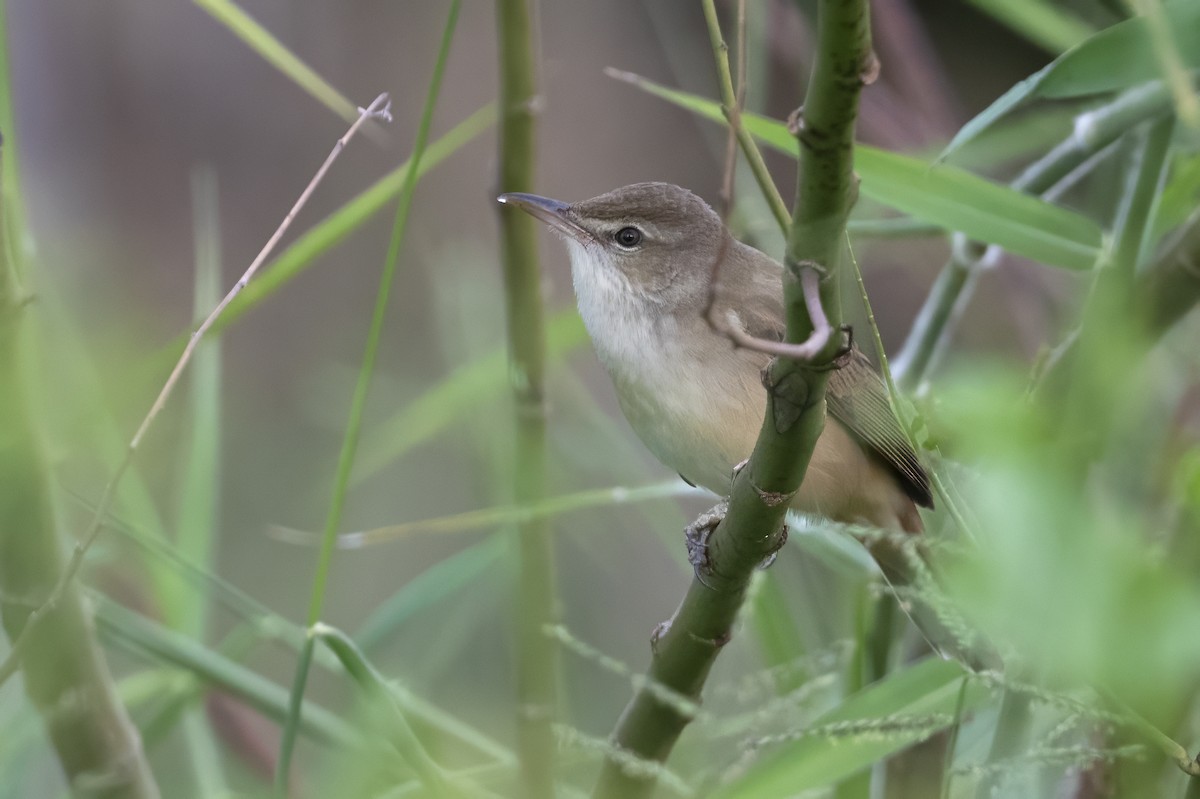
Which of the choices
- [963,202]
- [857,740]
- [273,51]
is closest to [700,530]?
[857,740]

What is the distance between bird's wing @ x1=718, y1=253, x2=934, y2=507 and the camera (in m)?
2.11

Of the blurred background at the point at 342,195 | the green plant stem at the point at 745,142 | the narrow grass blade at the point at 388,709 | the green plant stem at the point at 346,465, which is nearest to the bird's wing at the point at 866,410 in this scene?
the green plant stem at the point at 346,465

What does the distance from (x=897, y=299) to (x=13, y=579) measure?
143 inches

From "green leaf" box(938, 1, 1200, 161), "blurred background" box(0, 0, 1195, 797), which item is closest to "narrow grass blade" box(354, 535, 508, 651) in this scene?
"green leaf" box(938, 1, 1200, 161)

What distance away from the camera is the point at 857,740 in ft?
4.95

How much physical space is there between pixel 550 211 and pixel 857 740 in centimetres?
109

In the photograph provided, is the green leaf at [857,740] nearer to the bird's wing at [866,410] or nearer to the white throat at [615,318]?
the bird's wing at [866,410]

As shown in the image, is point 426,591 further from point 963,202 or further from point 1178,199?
point 1178,199

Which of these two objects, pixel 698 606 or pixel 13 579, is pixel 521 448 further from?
pixel 13 579

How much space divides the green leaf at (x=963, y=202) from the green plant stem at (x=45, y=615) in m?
0.86

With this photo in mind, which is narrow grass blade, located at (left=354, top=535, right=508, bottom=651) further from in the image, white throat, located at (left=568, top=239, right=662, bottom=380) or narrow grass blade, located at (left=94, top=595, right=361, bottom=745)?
white throat, located at (left=568, top=239, right=662, bottom=380)

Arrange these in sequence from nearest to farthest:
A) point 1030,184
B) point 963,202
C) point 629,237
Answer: point 963,202
point 1030,184
point 629,237

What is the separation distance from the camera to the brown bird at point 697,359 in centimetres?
203

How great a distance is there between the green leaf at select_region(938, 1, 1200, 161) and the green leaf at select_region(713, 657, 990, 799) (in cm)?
68
